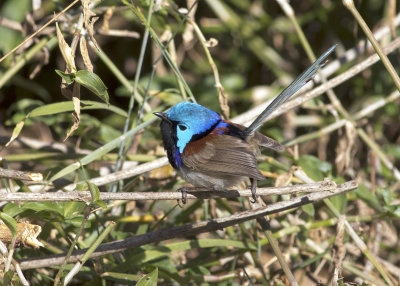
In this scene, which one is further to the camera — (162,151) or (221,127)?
(162,151)

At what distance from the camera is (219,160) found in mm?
3100

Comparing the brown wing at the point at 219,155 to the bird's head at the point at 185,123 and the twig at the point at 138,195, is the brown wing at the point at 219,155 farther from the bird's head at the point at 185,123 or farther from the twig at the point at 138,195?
the twig at the point at 138,195

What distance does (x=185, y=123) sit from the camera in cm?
328

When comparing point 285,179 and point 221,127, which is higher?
point 221,127

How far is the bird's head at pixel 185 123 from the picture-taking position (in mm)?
3238

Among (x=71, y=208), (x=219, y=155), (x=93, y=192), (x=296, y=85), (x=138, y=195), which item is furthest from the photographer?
(x=219, y=155)

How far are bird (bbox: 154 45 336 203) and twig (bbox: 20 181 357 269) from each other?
238 mm

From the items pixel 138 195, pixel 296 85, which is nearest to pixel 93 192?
pixel 138 195

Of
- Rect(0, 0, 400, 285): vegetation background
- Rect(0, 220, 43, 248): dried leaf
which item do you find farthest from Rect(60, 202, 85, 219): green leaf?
Rect(0, 220, 43, 248): dried leaf

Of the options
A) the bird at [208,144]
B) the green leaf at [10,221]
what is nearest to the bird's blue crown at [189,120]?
the bird at [208,144]

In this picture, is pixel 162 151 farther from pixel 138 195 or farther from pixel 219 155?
pixel 138 195

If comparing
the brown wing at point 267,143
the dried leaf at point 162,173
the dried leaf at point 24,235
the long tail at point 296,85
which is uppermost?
the long tail at point 296,85

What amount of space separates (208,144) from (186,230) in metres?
0.56

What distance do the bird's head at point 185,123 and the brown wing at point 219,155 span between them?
6cm
